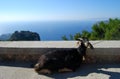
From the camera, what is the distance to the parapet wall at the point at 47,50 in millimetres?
6023

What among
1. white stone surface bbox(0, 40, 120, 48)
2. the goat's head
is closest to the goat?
the goat's head

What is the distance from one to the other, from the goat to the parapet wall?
0.27 meters

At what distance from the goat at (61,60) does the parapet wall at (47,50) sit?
27cm

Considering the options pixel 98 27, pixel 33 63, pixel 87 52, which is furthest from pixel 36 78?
pixel 98 27

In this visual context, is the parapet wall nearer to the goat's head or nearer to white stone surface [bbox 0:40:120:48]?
white stone surface [bbox 0:40:120:48]

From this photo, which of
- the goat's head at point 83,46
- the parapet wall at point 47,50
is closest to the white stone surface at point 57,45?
the parapet wall at point 47,50

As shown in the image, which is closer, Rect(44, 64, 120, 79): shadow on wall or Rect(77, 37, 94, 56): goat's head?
Rect(44, 64, 120, 79): shadow on wall

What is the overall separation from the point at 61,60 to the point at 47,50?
0.66m

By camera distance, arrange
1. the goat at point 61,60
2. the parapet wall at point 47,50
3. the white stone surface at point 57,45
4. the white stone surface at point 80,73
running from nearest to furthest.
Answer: the white stone surface at point 80,73 → the goat at point 61,60 → the parapet wall at point 47,50 → the white stone surface at point 57,45

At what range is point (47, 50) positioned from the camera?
6203mm

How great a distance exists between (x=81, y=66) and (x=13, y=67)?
1.60 meters

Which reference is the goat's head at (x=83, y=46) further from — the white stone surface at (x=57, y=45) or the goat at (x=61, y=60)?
the white stone surface at (x=57, y=45)

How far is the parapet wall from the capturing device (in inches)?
237

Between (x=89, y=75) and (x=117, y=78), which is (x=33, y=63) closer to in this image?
(x=89, y=75)
